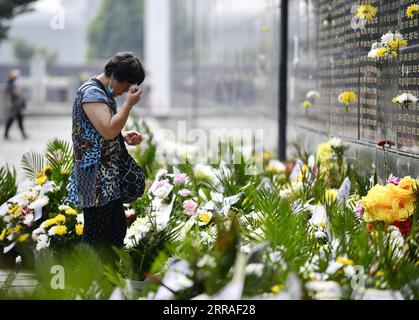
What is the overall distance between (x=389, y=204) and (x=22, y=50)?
80737mm

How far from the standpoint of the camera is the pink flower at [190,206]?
532 cm

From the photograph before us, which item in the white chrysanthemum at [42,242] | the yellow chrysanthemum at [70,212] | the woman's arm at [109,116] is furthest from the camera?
the yellow chrysanthemum at [70,212]

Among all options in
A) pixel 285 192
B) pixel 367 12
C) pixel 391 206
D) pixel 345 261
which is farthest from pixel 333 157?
pixel 345 261

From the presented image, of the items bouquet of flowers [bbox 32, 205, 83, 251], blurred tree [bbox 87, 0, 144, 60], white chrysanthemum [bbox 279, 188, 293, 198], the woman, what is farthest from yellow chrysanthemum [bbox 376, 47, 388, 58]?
blurred tree [bbox 87, 0, 144, 60]

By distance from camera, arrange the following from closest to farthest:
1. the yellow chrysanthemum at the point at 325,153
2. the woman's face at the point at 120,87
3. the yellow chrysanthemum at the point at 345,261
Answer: the yellow chrysanthemum at the point at 345,261 < the woman's face at the point at 120,87 < the yellow chrysanthemum at the point at 325,153

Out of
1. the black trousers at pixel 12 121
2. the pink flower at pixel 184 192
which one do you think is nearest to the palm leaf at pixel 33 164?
the pink flower at pixel 184 192

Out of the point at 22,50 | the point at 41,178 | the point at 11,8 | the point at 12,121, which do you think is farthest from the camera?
the point at 22,50

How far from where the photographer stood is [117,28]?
73688mm

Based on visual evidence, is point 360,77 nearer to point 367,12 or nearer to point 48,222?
point 367,12

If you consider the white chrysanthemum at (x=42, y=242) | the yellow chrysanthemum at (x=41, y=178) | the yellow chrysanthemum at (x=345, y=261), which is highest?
the yellow chrysanthemum at (x=41, y=178)

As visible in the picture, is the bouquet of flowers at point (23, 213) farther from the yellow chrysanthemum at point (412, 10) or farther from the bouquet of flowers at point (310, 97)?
the bouquet of flowers at point (310, 97)

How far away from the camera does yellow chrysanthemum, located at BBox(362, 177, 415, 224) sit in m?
4.24

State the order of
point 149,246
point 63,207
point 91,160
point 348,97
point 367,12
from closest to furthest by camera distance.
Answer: point 91,160 < point 149,246 < point 63,207 < point 367,12 < point 348,97

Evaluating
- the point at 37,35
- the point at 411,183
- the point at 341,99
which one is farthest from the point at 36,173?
the point at 37,35
